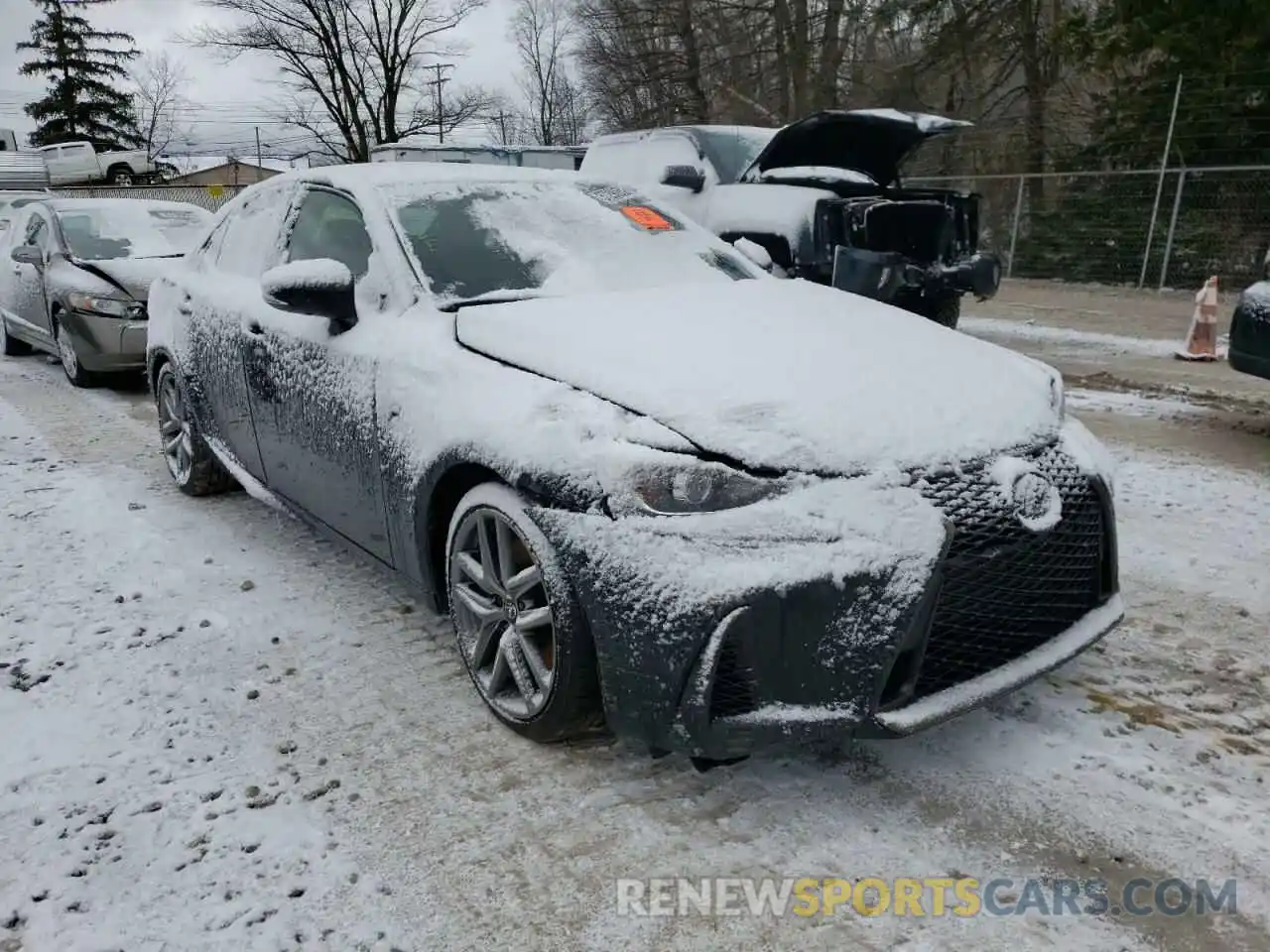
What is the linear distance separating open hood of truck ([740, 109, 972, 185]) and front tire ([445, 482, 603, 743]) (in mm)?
6375

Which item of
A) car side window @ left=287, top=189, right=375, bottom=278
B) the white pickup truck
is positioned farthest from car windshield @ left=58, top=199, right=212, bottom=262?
the white pickup truck

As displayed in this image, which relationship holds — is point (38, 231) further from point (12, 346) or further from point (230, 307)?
point (230, 307)

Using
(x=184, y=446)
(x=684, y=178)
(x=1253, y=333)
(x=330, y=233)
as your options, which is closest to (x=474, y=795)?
(x=330, y=233)

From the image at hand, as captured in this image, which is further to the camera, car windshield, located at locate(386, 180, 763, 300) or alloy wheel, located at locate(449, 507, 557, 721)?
car windshield, located at locate(386, 180, 763, 300)

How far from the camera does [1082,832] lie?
2.23 metres

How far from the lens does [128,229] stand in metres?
8.37

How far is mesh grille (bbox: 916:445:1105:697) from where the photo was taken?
7.14 feet

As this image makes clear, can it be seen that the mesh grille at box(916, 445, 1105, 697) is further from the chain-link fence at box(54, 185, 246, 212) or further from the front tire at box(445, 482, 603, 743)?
the chain-link fence at box(54, 185, 246, 212)

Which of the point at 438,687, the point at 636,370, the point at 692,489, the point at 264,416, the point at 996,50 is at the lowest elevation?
the point at 438,687

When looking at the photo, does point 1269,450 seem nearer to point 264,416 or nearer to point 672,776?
point 672,776

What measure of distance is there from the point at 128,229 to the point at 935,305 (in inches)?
288

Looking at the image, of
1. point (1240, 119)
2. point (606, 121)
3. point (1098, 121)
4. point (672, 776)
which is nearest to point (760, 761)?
point (672, 776)

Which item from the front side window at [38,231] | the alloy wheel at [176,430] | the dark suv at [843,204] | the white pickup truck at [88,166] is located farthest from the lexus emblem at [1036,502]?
the white pickup truck at [88,166]

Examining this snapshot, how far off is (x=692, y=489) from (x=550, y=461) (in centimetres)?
38
